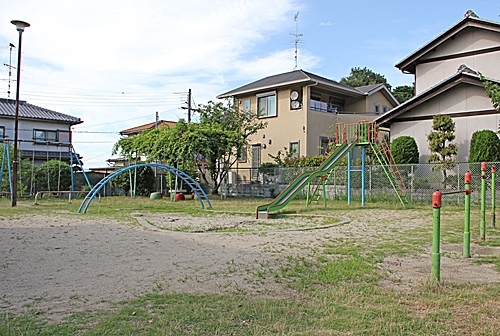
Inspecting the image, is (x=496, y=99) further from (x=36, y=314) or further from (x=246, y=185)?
(x=246, y=185)

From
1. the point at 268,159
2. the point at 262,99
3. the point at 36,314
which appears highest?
the point at 262,99

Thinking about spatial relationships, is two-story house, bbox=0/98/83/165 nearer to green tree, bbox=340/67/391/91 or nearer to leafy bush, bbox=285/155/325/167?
leafy bush, bbox=285/155/325/167

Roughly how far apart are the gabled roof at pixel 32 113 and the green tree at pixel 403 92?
3257 cm

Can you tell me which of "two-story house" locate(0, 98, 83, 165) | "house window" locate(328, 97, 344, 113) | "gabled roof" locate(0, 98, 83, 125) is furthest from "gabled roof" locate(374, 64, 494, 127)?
"gabled roof" locate(0, 98, 83, 125)

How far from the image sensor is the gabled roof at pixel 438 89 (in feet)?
59.8

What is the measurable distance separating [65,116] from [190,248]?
3151cm

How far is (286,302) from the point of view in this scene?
438cm

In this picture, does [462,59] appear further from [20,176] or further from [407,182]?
[20,176]

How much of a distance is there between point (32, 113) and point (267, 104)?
18379 millimetres

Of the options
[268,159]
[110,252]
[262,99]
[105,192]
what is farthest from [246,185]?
[110,252]

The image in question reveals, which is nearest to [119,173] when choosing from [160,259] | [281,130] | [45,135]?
[160,259]

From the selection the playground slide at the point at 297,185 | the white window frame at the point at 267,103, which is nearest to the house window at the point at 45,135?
the white window frame at the point at 267,103

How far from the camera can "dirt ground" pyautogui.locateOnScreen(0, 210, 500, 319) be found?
4.86 metres

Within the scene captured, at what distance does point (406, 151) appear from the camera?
752 inches
